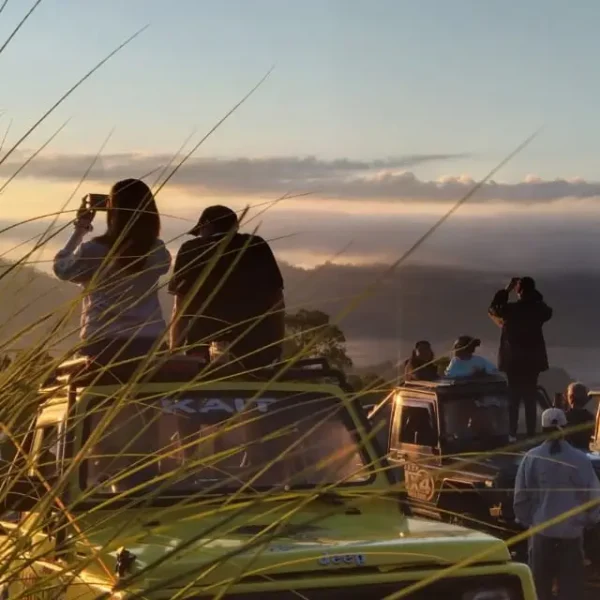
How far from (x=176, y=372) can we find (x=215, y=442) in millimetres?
292

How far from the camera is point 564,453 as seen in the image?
918cm

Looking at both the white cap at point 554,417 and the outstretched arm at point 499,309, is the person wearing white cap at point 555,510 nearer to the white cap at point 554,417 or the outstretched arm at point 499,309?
the white cap at point 554,417

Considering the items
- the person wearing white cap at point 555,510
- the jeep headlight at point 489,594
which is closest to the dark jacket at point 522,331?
the person wearing white cap at point 555,510

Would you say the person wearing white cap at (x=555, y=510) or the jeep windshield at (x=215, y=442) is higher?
the jeep windshield at (x=215, y=442)

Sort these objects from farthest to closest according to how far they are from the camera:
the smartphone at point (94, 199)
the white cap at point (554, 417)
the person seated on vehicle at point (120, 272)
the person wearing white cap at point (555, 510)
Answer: the white cap at point (554, 417), the person wearing white cap at point (555, 510), the smartphone at point (94, 199), the person seated on vehicle at point (120, 272)

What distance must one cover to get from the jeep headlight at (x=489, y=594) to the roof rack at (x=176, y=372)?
2.63 feet

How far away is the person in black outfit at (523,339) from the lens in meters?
14.2

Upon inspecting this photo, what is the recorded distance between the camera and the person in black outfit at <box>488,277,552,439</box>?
14188 millimetres

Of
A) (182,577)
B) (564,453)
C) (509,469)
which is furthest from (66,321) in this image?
(509,469)

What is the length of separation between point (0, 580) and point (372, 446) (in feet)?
9.36

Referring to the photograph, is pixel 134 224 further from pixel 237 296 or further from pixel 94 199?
pixel 237 296

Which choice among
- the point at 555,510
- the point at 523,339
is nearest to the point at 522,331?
the point at 523,339

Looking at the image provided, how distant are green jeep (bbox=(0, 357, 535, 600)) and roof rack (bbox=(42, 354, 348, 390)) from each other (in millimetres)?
12

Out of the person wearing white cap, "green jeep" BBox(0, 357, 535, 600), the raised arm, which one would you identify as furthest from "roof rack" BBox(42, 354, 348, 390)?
the person wearing white cap
